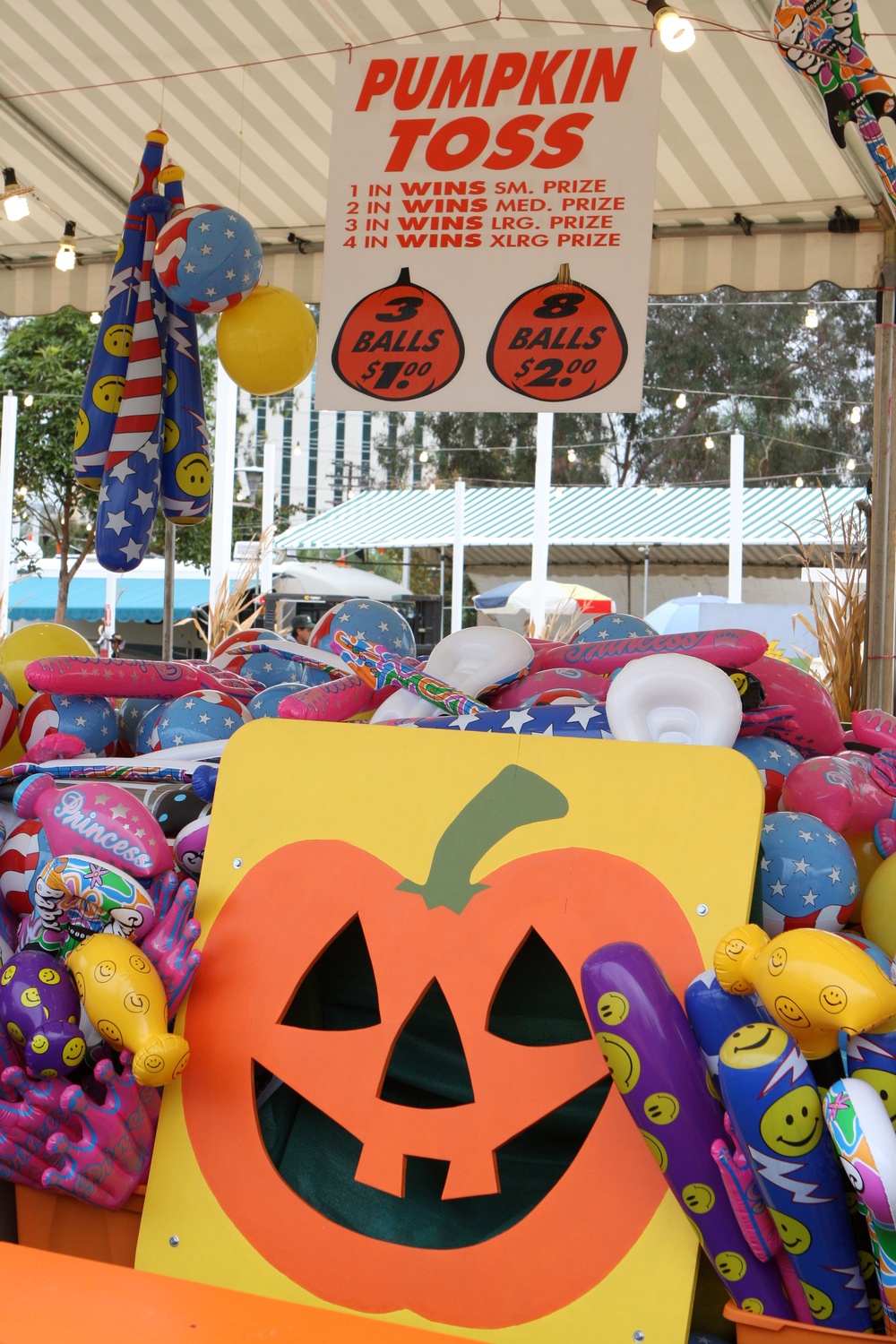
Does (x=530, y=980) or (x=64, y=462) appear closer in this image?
(x=530, y=980)

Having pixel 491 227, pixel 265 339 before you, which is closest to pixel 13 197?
pixel 265 339

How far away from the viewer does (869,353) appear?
18.7 metres

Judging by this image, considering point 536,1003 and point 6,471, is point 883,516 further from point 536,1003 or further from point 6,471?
point 6,471

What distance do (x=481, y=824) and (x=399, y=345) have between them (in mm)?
2256

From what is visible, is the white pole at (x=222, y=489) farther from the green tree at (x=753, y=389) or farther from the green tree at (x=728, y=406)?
the green tree at (x=753, y=389)

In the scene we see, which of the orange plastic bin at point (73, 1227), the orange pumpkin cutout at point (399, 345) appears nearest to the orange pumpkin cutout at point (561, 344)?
the orange pumpkin cutout at point (399, 345)

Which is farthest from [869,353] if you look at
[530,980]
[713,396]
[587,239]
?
[530,980]

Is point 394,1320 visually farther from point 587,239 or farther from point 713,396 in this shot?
point 713,396

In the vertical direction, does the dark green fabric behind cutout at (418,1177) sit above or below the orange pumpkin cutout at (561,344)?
below

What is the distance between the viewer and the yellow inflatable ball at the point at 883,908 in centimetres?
138

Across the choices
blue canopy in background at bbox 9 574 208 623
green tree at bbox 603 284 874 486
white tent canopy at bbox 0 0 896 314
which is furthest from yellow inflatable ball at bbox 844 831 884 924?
green tree at bbox 603 284 874 486

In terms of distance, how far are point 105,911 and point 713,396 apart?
18.7 m

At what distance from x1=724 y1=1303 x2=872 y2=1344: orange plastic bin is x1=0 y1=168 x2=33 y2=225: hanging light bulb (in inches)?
183

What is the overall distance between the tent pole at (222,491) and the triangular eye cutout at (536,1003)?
5.34m
